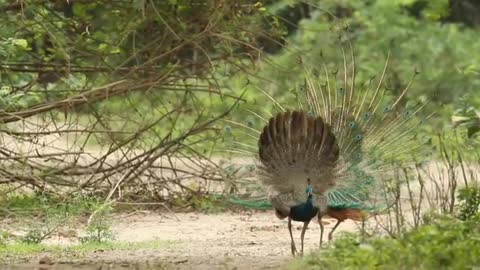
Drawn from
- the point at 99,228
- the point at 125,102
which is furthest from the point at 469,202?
the point at 125,102

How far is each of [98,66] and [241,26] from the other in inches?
65.0

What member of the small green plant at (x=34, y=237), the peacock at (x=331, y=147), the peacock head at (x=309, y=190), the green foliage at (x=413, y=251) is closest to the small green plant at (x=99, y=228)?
the small green plant at (x=34, y=237)

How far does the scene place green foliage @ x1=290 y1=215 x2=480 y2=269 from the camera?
23.1 feet

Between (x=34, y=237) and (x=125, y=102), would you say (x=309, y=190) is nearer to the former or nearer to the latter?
(x=34, y=237)

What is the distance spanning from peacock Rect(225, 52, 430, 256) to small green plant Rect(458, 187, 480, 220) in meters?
0.59

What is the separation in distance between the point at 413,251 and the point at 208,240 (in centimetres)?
380

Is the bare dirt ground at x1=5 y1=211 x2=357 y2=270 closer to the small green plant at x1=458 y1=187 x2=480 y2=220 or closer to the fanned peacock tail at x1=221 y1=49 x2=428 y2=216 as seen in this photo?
the fanned peacock tail at x1=221 y1=49 x2=428 y2=216

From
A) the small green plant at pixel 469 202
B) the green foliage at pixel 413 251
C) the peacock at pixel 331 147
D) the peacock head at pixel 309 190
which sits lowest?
the green foliage at pixel 413 251

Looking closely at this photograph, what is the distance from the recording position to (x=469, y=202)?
8.61 m

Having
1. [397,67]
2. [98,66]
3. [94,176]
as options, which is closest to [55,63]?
[98,66]

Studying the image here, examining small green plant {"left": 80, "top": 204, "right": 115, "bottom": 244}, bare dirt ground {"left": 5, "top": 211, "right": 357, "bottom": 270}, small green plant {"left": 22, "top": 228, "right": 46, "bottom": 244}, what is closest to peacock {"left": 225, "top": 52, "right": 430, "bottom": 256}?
bare dirt ground {"left": 5, "top": 211, "right": 357, "bottom": 270}

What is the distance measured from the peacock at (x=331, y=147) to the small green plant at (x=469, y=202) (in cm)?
59

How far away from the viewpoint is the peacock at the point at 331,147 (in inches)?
357

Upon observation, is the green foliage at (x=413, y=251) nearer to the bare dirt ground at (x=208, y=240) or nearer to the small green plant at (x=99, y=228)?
the bare dirt ground at (x=208, y=240)
